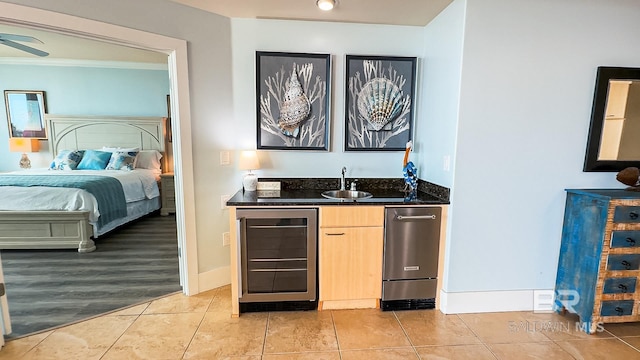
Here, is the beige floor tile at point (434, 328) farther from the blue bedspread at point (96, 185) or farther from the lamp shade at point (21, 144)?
the lamp shade at point (21, 144)

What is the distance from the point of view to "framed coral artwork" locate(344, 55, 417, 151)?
268 centimetres

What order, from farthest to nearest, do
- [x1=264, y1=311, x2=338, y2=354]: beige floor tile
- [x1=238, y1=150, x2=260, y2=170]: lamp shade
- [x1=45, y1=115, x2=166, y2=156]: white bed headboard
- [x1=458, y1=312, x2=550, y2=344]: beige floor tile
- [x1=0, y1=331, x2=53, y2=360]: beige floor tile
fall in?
1. [x1=45, y1=115, x2=166, y2=156]: white bed headboard
2. [x1=238, y1=150, x2=260, y2=170]: lamp shade
3. [x1=458, y1=312, x2=550, y2=344]: beige floor tile
4. [x1=264, y1=311, x2=338, y2=354]: beige floor tile
5. [x1=0, y1=331, x2=53, y2=360]: beige floor tile

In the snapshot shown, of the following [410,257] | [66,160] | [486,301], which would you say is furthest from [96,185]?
[486,301]

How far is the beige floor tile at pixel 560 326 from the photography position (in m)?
2.07

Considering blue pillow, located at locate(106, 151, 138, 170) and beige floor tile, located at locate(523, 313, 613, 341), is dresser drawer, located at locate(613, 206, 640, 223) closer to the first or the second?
beige floor tile, located at locate(523, 313, 613, 341)

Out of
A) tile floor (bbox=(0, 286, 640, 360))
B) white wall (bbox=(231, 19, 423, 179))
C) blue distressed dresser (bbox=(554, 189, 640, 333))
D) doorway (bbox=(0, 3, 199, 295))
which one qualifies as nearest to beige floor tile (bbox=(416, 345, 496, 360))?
tile floor (bbox=(0, 286, 640, 360))

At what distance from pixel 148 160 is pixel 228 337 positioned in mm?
4117

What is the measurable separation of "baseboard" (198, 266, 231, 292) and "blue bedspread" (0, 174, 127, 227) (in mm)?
2013

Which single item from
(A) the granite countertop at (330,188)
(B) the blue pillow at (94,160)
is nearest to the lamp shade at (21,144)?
(B) the blue pillow at (94,160)

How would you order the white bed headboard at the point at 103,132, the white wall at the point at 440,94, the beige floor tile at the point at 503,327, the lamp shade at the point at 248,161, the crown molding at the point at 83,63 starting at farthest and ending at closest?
the white bed headboard at the point at 103,132
the crown molding at the point at 83,63
the lamp shade at the point at 248,161
the white wall at the point at 440,94
the beige floor tile at the point at 503,327

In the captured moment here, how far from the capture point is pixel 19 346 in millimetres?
1903

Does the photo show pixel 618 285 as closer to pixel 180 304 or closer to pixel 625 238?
pixel 625 238

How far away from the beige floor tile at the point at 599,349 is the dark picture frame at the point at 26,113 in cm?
736

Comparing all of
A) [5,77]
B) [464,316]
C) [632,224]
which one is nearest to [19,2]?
[464,316]
